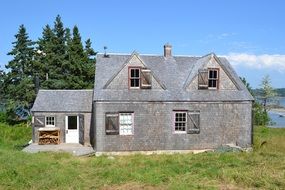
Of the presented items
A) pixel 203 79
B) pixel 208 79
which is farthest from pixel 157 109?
pixel 208 79

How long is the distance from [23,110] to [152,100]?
24.1m

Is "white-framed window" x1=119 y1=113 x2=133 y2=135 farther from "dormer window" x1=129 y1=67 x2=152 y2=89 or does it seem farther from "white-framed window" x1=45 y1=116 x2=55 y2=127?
"white-framed window" x1=45 y1=116 x2=55 y2=127

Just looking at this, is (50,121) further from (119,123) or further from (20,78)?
(20,78)

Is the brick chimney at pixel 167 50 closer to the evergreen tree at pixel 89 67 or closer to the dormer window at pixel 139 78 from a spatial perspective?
the dormer window at pixel 139 78

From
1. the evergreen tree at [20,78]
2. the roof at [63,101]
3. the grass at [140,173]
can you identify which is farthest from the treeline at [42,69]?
the grass at [140,173]

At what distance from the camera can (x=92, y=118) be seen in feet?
90.0

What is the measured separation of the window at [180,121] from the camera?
25.7 meters

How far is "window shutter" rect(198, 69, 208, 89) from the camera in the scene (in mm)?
26500

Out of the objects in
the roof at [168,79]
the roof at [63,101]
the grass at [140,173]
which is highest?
the roof at [168,79]

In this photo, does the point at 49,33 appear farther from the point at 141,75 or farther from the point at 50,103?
the point at 141,75

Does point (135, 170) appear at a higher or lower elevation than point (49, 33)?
lower

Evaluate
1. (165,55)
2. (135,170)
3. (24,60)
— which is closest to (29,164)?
(135,170)

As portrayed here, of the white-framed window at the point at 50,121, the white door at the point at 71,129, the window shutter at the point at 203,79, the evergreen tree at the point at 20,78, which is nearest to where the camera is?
the window shutter at the point at 203,79

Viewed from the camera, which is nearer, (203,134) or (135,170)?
(135,170)
